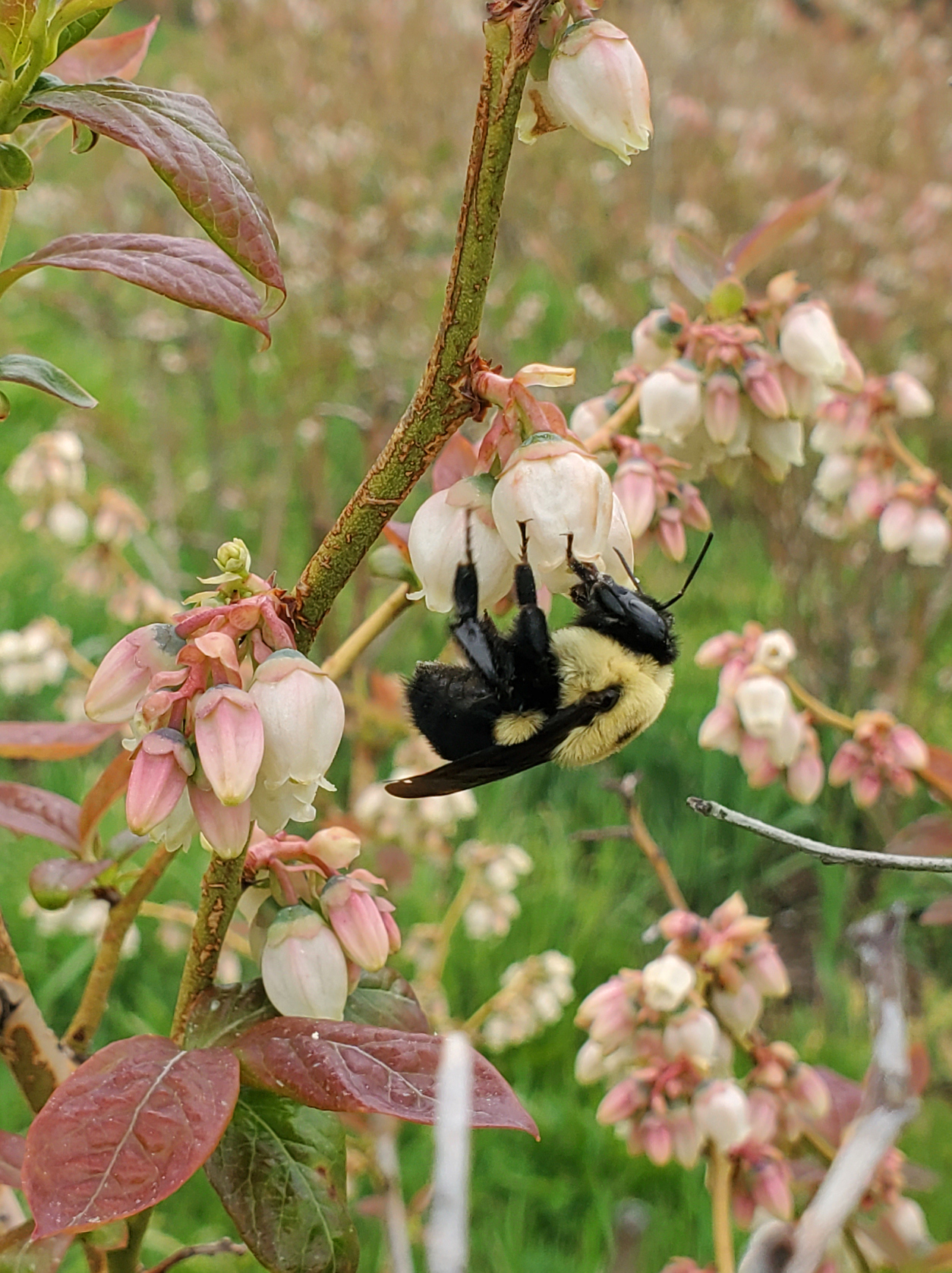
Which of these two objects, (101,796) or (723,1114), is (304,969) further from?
(723,1114)

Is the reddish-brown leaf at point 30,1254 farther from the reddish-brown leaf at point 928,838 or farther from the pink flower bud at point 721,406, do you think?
the reddish-brown leaf at point 928,838

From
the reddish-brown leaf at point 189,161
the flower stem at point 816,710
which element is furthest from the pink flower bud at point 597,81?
the flower stem at point 816,710

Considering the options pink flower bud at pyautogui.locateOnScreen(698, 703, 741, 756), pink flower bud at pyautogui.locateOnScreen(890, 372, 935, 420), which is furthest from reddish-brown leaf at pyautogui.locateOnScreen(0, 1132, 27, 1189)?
pink flower bud at pyautogui.locateOnScreen(890, 372, 935, 420)

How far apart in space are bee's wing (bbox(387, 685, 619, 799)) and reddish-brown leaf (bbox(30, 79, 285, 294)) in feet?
1.29

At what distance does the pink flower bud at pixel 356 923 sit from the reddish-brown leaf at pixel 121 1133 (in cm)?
11

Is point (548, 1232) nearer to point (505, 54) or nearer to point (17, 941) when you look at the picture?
point (17, 941)

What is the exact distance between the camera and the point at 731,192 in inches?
223

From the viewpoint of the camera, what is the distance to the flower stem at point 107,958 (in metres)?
0.83

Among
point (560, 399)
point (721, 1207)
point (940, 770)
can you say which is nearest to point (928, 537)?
point (940, 770)

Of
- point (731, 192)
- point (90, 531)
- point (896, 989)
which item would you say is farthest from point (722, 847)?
point (731, 192)

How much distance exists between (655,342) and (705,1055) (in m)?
0.78

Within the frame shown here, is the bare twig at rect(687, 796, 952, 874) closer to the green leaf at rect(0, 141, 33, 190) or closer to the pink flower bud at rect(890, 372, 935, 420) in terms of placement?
the green leaf at rect(0, 141, 33, 190)

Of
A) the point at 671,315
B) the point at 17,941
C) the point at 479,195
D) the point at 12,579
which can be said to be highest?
the point at 479,195

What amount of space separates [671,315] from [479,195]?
2.24 feet
